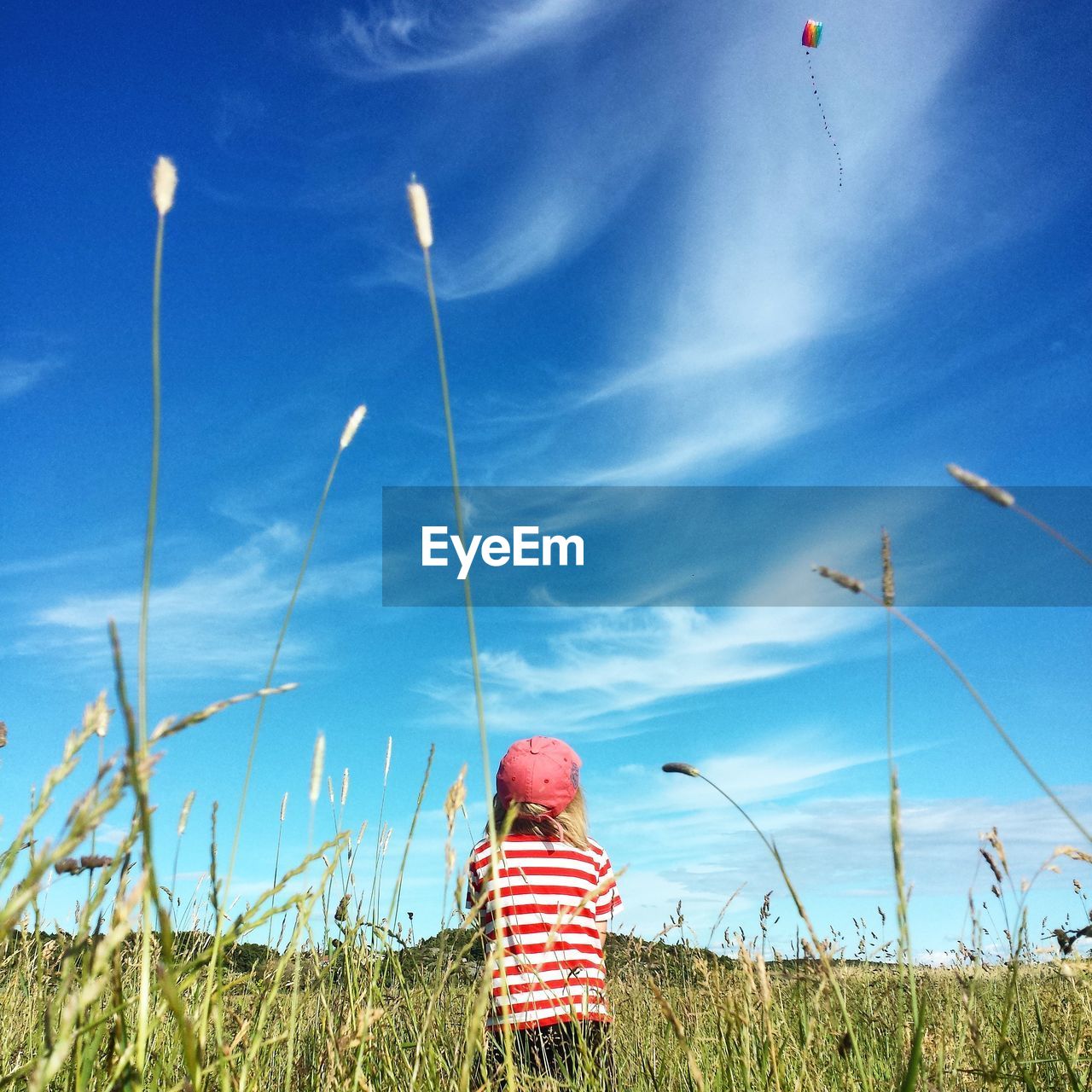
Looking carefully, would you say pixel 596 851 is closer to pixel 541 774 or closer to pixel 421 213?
pixel 541 774

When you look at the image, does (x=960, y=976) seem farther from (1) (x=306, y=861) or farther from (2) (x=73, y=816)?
(2) (x=73, y=816)

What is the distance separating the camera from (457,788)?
1.45m

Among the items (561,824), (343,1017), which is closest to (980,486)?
(343,1017)

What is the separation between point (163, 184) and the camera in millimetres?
988

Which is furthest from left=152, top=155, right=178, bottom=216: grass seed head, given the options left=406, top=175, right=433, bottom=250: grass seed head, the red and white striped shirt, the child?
the child

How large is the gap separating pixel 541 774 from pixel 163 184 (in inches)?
176

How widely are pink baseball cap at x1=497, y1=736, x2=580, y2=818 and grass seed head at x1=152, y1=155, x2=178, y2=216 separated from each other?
4.40 meters

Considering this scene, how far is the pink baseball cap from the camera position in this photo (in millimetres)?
5125

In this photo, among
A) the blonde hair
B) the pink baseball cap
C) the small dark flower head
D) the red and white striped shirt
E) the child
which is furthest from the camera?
the blonde hair

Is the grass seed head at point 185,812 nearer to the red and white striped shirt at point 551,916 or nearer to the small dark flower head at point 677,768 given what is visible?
the small dark flower head at point 677,768

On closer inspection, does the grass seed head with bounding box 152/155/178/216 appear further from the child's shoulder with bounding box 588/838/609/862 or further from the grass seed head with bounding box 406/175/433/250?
the child's shoulder with bounding box 588/838/609/862

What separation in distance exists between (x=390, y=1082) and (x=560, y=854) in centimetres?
304

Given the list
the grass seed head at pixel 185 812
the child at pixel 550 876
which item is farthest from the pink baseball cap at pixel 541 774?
the grass seed head at pixel 185 812

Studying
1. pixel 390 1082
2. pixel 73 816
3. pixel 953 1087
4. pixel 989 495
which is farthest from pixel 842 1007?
pixel 953 1087
